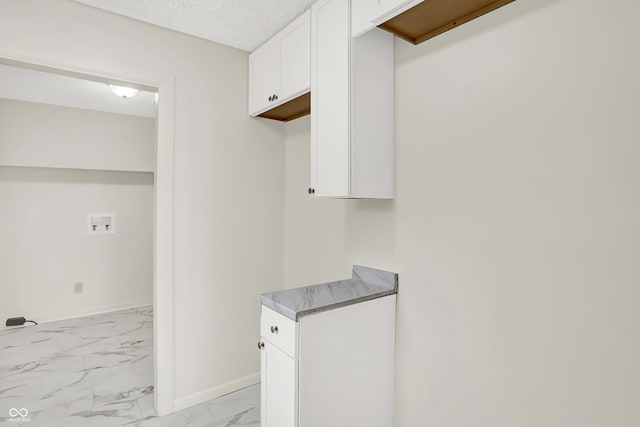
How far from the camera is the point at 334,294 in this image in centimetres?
174

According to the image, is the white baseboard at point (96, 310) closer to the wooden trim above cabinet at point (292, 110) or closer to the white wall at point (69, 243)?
the white wall at point (69, 243)

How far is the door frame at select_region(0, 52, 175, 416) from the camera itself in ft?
7.27

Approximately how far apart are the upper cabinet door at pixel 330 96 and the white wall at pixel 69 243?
11.9 feet

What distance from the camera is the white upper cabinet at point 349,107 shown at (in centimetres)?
168

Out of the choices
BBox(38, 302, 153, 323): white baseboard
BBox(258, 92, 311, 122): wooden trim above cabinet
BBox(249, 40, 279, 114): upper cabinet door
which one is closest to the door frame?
BBox(249, 40, 279, 114): upper cabinet door

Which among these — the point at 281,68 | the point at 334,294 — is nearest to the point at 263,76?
the point at 281,68

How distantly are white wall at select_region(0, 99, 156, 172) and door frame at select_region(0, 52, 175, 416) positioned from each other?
1.70 m

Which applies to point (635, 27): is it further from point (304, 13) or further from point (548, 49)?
point (304, 13)

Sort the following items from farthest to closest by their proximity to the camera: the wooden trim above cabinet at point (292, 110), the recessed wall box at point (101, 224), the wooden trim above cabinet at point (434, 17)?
the recessed wall box at point (101, 224) < the wooden trim above cabinet at point (292, 110) < the wooden trim above cabinet at point (434, 17)

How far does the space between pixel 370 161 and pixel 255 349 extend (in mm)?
1772

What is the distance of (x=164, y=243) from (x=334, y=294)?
1.20m

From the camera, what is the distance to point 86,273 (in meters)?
4.27

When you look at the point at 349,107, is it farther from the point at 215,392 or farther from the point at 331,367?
the point at 215,392

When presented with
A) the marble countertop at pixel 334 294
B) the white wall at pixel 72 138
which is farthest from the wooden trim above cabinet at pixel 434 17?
the white wall at pixel 72 138
